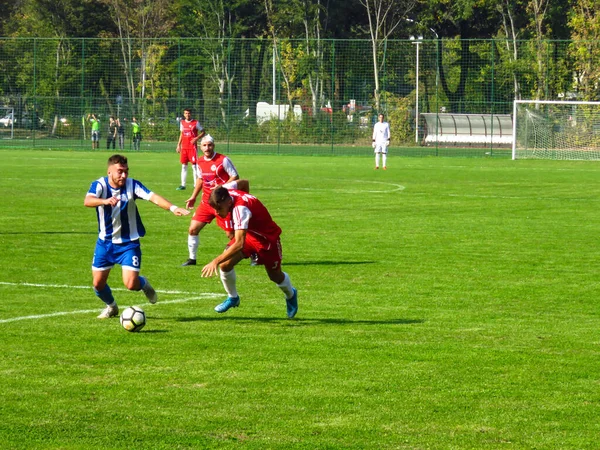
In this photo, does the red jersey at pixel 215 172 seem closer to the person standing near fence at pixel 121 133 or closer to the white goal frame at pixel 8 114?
the person standing near fence at pixel 121 133

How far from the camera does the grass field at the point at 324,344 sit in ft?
23.2

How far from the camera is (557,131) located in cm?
5141

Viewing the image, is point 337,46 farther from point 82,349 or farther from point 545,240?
point 82,349

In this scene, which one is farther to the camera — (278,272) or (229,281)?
(229,281)

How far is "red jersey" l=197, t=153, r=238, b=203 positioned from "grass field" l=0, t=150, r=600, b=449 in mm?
1178

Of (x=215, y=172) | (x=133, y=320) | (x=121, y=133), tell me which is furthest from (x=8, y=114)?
(x=133, y=320)

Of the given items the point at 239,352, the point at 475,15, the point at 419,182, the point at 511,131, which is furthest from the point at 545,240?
the point at 475,15

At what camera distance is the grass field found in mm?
7070

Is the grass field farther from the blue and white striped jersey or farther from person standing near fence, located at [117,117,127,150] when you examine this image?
person standing near fence, located at [117,117,127,150]

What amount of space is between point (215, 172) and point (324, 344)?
691 cm

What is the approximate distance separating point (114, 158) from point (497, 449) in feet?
18.2

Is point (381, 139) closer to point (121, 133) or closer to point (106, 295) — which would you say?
point (121, 133)

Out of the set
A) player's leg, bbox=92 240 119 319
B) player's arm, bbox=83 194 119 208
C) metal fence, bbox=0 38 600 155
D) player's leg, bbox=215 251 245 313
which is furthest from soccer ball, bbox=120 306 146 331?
metal fence, bbox=0 38 600 155

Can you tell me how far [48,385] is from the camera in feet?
26.6
